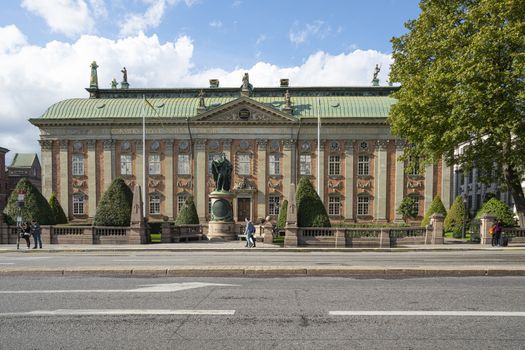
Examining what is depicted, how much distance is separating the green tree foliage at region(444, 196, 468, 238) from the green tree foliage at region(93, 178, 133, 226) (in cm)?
2595

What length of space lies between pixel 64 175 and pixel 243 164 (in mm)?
23675

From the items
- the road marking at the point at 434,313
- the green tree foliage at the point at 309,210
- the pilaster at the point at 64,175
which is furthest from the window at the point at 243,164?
the road marking at the point at 434,313

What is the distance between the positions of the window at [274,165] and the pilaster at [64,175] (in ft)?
87.8

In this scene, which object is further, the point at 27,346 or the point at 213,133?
the point at 213,133

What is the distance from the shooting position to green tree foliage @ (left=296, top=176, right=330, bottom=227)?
24.3m

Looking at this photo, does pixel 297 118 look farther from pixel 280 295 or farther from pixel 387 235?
pixel 280 295

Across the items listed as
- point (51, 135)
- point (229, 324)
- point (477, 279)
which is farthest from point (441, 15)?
point (51, 135)

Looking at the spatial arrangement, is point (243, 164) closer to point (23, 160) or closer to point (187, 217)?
point (187, 217)

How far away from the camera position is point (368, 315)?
6887 millimetres

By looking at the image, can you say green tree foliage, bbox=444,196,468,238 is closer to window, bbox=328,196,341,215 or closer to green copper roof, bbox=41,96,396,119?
window, bbox=328,196,341,215

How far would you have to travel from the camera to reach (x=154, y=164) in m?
49.1

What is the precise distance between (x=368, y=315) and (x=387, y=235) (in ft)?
59.2

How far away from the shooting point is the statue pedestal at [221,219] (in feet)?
93.3

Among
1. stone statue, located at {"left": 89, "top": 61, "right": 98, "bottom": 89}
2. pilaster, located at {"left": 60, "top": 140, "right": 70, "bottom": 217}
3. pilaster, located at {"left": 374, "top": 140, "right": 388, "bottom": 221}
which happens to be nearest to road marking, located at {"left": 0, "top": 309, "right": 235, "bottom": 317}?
pilaster, located at {"left": 374, "top": 140, "right": 388, "bottom": 221}
